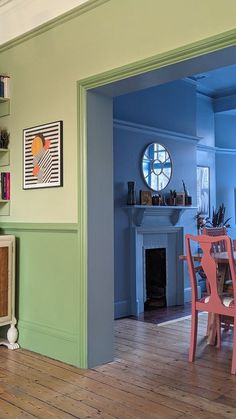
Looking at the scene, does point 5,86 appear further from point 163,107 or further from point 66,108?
point 163,107

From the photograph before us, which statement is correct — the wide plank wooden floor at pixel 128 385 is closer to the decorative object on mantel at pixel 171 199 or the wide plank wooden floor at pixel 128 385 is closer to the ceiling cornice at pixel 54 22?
the decorative object on mantel at pixel 171 199

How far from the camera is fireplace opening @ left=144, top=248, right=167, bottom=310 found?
550 cm

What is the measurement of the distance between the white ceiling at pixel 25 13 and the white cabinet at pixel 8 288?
180cm

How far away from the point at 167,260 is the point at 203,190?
67.5 inches

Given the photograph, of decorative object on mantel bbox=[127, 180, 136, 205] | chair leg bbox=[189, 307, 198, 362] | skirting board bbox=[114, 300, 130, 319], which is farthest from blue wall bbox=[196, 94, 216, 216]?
chair leg bbox=[189, 307, 198, 362]

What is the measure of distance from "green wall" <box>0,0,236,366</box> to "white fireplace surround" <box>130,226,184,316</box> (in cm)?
167

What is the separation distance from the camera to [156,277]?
5605mm

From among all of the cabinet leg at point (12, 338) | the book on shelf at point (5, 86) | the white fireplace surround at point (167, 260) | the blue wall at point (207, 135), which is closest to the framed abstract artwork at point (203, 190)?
the blue wall at point (207, 135)

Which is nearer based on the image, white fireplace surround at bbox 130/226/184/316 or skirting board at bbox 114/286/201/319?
skirting board at bbox 114/286/201/319

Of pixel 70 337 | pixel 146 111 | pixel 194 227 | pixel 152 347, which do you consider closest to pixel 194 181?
pixel 194 227

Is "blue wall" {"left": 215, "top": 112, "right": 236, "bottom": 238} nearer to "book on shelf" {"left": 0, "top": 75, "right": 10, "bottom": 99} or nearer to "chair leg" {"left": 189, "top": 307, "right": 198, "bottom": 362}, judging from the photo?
"chair leg" {"left": 189, "top": 307, "right": 198, "bottom": 362}

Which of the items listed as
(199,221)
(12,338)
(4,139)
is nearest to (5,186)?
(4,139)

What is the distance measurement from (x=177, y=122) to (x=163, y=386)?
12.5ft

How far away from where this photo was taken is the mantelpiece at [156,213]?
509 cm
